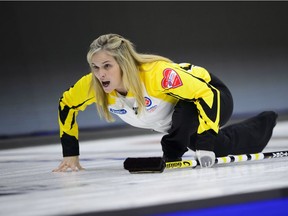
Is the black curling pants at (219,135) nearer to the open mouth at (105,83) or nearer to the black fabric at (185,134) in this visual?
the black fabric at (185,134)

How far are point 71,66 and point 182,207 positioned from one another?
196 inches

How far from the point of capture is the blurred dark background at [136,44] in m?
6.20

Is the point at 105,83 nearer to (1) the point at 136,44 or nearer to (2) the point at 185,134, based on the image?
(2) the point at 185,134

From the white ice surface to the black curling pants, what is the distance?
175 mm

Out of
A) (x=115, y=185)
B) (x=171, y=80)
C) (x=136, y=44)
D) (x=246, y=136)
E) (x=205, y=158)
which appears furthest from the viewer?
(x=136, y=44)

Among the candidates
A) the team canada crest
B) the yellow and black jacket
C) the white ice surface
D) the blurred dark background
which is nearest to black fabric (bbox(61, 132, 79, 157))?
the yellow and black jacket

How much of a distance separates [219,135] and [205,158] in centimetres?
37

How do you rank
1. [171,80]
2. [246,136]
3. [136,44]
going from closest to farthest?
[171,80] → [246,136] → [136,44]

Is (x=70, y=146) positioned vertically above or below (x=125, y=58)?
below

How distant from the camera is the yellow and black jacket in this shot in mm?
2607

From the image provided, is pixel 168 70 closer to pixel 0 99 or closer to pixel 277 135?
pixel 277 135

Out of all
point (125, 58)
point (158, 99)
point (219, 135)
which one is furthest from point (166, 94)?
point (219, 135)

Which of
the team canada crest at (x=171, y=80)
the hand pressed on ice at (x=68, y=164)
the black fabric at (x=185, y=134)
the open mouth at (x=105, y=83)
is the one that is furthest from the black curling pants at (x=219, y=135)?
the hand pressed on ice at (x=68, y=164)

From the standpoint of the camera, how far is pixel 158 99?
273 cm
